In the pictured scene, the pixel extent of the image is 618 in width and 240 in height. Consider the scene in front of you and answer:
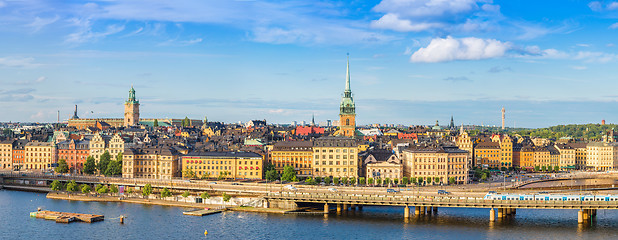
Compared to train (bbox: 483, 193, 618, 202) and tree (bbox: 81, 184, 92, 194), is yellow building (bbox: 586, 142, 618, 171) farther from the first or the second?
tree (bbox: 81, 184, 92, 194)

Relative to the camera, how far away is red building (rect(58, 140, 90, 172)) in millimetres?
138750

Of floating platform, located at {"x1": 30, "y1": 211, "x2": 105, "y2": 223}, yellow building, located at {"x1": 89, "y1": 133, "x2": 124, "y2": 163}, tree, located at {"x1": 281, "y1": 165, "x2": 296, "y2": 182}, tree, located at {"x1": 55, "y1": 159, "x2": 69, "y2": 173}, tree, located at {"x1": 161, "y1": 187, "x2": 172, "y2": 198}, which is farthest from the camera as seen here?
yellow building, located at {"x1": 89, "y1": 133, "x2": 124, "y2": 163}

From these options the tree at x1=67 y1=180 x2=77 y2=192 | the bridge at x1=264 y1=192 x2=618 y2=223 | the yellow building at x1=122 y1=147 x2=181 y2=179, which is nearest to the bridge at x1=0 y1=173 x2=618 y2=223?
the bridge at x1=264 y1=192 x2=618 y2=223

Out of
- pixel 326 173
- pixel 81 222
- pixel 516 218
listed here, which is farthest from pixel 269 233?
pixel 326 173

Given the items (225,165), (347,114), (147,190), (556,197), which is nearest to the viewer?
(556,197)

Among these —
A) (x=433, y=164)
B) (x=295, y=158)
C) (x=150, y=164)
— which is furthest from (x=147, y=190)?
(x=433, y=164)

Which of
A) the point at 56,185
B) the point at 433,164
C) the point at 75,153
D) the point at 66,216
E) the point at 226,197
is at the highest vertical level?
the point at 75,153

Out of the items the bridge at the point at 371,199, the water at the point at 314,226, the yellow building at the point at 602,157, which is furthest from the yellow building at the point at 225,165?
the yellow building at the point at 602,157

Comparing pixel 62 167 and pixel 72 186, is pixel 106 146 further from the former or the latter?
pixel 72 186

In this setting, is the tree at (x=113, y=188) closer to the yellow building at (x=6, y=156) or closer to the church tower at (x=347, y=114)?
the yellow building at (x=6, y=156)

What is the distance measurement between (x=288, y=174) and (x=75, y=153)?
44.3m

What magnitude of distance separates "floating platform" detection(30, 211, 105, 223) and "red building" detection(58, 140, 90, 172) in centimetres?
5350

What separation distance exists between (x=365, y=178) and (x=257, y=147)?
95.7 feet

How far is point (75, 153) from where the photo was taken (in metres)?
140
